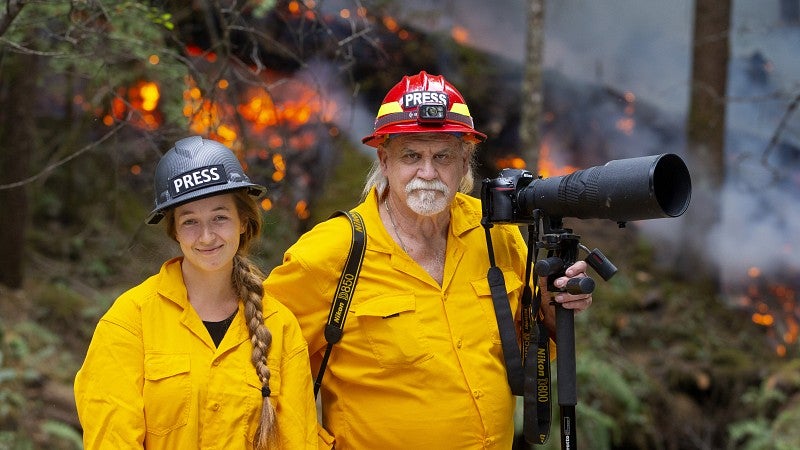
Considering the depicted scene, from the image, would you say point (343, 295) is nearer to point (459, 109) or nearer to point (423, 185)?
point (423, 185)

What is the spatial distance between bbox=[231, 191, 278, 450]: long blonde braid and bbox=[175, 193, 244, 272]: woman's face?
89 millimetres

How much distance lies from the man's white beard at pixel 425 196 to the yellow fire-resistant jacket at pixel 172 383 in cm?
87

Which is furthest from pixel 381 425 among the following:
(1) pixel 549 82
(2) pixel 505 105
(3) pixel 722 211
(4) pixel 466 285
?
(1) pixel 549 82

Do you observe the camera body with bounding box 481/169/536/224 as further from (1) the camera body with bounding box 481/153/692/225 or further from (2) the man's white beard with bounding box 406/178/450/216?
(2) the man's white beard with bounding box 406/178/450/216

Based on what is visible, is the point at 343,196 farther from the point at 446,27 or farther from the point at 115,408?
the point at 115,408

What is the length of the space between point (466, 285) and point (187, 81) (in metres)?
2.35

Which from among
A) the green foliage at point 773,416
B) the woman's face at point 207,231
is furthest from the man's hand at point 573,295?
the green foliage at point 773,416

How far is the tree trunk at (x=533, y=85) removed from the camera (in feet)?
27.4

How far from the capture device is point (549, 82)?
1355cm

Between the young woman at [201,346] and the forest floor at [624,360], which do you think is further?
the forest floor at [624,360]

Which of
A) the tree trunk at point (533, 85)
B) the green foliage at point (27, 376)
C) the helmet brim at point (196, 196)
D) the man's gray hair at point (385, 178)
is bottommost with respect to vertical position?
the green foliage at point (27, 376)

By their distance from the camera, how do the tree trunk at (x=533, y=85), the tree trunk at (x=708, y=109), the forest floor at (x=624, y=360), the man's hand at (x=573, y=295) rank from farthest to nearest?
1. the tree trunk at (x=708, y=109)
2. the tree trunk at (x=533, y=85)
3. the forest floor at (x=624, y=360)
4. the man's hand at (x=573, y=295)

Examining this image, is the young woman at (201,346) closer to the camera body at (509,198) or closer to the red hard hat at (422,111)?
the red hard hat at (422,111)

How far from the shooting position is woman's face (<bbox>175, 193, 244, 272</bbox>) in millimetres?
2936
